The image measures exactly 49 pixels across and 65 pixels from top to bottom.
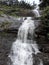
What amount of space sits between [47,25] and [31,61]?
2.55m

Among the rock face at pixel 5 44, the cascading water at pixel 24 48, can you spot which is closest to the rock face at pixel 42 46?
the cascading water at pixel 24 48

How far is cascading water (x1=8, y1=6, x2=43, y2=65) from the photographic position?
1195 cm

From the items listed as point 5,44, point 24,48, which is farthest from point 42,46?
point 5,44

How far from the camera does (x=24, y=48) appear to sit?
12547mm

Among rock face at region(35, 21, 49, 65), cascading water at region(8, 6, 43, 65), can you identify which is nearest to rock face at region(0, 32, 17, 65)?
cascading water at region(8, 6, 43, 65)

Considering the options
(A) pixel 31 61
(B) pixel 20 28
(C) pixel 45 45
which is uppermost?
(B) pixel 20 28

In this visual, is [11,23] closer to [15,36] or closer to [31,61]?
[15,36]

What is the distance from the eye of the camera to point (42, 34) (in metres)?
12.3

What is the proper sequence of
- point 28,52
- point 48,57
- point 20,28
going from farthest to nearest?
1. point 20,28
2. point 28,52
3. point 48,57

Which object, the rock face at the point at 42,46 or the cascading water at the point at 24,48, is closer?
the rock face at the point at 42,46

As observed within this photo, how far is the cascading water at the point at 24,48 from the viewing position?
1195 centimetres

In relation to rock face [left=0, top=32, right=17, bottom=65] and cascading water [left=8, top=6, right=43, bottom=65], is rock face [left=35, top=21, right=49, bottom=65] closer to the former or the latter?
cascading water [left=8, top=6, right=43, bottom=65]

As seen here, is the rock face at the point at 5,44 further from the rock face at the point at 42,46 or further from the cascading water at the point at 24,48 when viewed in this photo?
the rock face at the point at 42,46

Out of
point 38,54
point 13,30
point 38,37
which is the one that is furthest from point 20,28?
point 38,54
